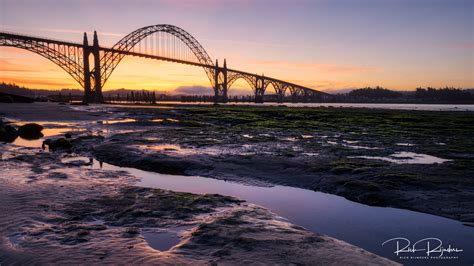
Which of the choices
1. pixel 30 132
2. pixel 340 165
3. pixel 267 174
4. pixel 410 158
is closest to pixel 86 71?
pixel 30 132

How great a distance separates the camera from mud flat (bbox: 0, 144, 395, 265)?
3.60 meters

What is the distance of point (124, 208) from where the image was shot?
530 centimetres

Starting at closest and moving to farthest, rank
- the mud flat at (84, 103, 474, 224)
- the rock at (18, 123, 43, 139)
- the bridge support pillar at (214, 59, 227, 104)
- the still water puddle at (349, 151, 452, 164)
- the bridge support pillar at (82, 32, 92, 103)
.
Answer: the mud flat at (84, 103, 474, 224), the still water puddle at (349, 151, 452, 164), the rock at (18, 123, 43, 139), the bridge support pillar at (82, 32, 92, 103), the bridge support pillar at (214, 59, 227, 104)

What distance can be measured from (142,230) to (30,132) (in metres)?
13.9

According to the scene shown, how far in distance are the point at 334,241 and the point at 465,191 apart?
355 cm

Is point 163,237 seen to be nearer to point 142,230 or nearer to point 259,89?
point 142,230

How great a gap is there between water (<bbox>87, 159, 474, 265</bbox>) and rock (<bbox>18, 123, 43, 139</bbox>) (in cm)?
1017

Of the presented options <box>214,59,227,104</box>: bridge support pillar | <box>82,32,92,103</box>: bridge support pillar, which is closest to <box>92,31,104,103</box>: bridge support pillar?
<box>82,32,92,103</box>: bridge support pillar

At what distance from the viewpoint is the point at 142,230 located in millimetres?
4434

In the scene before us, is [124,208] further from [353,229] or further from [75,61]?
[75,61]

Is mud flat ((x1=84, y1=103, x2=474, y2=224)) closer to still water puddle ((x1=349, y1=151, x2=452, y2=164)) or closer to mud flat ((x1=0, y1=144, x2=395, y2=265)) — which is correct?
still water puddle ((x1=349, y1=151, x2=452, y2=164))

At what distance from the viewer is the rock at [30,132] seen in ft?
49.7

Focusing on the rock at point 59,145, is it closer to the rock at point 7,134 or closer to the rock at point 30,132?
the rock at point 7,134

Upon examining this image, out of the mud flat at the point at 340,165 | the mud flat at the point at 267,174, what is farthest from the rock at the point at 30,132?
the mud flat at the point at 340,165
